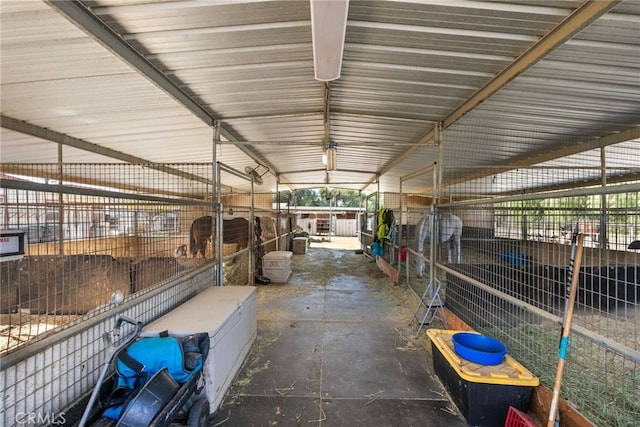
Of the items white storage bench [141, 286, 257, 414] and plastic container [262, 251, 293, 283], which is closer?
white storage bench [141, 286, 257, 414]

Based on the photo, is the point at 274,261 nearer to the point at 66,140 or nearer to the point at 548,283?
the point at 66,140

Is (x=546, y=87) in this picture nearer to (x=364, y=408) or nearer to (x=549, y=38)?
(x=549, y=38)

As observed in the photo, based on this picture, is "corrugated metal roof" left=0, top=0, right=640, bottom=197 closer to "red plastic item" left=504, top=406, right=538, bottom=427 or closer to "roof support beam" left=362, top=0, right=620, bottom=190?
"roof support beam" left=362, top=0, right=620, bottom=190

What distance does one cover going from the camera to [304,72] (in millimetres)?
3064

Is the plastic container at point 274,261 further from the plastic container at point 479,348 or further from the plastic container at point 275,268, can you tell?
the plastic container at point 479,348

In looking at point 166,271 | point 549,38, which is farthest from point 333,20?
point 166,271

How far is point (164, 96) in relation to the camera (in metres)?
3.22

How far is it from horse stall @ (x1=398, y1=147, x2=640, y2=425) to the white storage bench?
2203 millimetres

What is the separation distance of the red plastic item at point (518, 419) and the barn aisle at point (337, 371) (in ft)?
1.05

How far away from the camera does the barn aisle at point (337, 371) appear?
2.12 m

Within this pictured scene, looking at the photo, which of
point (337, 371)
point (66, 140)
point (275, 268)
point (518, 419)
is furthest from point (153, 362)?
point (66, 140)

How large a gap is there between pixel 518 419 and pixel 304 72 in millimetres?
3273

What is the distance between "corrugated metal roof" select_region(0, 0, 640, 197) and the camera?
2018 millimetres

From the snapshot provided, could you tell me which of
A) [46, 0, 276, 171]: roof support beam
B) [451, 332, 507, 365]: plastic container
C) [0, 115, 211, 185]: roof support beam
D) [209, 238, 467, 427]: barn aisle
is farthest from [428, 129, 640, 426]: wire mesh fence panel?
[0, 115, 211, 185]: roof support beam
